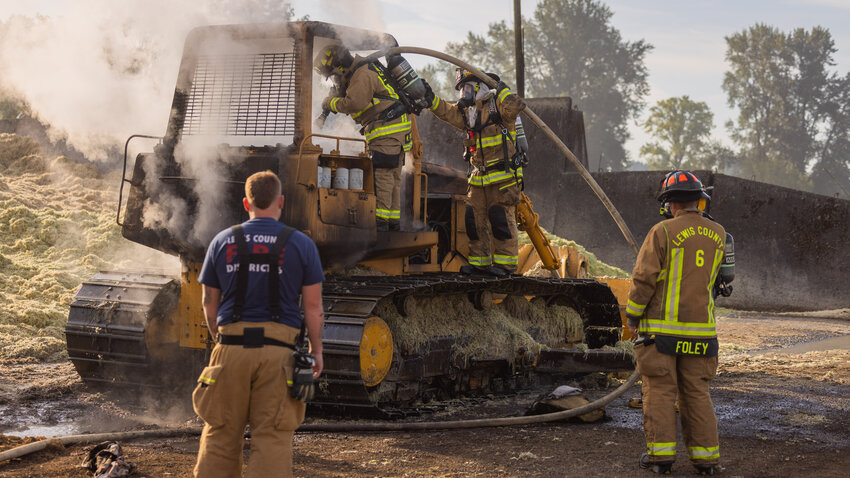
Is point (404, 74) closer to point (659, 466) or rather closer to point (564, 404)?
point (564, 404)

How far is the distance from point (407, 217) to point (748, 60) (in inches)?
2448

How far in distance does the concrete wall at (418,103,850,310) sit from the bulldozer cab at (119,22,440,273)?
13.8m

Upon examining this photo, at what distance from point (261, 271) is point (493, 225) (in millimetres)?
4801

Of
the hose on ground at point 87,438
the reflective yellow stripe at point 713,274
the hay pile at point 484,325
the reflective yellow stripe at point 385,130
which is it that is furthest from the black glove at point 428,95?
the hose on ground at point 87,438

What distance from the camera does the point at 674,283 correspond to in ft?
20.0

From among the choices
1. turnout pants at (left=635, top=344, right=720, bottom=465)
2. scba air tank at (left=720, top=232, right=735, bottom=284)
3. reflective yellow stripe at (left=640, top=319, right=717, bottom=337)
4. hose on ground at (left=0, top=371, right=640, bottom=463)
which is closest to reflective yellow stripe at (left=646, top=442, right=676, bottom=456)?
turnout pants at (left=635, top=344, right=720, bottom=465)

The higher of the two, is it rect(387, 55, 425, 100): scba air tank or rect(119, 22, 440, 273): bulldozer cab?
rect(387, 55, 425, 100): scba air tank

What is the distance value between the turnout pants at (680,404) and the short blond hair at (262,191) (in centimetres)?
286

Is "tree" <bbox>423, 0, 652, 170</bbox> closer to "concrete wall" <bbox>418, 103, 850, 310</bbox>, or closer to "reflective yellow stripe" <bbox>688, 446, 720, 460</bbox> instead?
"concrete wall" <bbox>418, 103, 850, 310</bbox>

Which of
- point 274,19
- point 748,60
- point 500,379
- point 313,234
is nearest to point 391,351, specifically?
point 313,234

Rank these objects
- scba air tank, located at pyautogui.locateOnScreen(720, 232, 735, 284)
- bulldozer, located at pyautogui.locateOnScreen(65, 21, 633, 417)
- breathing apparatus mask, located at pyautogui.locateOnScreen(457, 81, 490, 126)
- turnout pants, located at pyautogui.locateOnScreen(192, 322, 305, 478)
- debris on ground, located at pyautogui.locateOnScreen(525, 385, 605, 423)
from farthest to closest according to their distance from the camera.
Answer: breathing apparatus mask, located at pyautogui.locateOnScreen(457, 81, 490, 126), debris on ground, located at pyautogui.locateOnScreen(525, 385, 605, 423), bulldozer, located at pyautogui.locateOnScreen(65, 21, 633, 417), scba air tank, located at pyautogui.locateOnScreen(720, 232, 735, 284), turnout pants, located at pyautogui.locateOnScreen(192, 322, 305, 478)

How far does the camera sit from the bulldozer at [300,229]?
23.8ft

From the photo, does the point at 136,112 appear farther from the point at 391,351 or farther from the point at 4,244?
the point at 4,244

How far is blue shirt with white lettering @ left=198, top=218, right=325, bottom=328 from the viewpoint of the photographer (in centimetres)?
455
